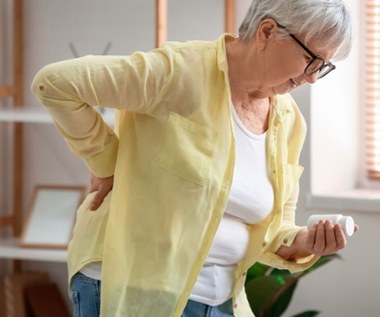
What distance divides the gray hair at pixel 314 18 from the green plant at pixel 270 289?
3.44 feet

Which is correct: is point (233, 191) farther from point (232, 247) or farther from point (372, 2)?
point (372, 2)

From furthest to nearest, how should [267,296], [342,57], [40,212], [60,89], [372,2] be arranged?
[40,212]
[372,2]
[267,296]
[342,57]
[60,89]

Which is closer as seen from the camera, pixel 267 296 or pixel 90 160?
pixel 90 160

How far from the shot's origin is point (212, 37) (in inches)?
107

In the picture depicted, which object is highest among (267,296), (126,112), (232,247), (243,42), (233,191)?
(243,42)

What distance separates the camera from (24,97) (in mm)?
3035

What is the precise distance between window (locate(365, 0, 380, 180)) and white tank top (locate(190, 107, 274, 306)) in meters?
1.20

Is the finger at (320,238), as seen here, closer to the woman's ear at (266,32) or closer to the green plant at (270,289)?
the woman's ear at (266,32)

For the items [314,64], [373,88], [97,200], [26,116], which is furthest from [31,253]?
[314,64]

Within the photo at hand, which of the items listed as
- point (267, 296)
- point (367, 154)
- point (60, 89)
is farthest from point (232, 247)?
point (367, 154)

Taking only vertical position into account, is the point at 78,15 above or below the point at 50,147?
above

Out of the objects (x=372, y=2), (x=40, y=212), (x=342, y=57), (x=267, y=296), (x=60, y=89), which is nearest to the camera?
(x=60, y=89)

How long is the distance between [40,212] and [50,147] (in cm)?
24

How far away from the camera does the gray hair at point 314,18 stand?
143 centimetres
